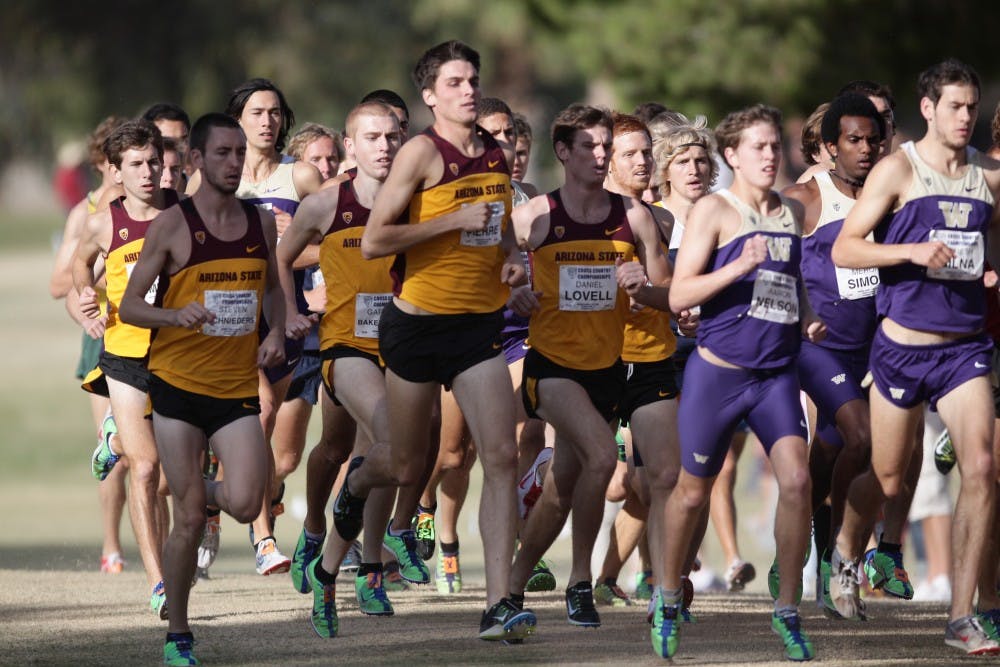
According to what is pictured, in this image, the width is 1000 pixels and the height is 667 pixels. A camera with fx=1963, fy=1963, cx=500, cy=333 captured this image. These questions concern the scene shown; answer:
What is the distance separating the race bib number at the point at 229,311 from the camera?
315 inches

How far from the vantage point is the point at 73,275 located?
10031 mm

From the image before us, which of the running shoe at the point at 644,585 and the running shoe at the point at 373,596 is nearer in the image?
the running shoe at the point at 373,596

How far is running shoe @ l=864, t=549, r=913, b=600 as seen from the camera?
899cm

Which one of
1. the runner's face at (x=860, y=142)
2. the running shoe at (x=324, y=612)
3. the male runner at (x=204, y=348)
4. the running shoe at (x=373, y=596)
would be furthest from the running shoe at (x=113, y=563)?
the runner's face at (x=860, y=142)

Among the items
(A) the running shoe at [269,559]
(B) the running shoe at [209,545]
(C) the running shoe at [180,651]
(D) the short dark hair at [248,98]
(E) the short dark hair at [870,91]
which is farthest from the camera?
(B) the running shoe at [209,545]

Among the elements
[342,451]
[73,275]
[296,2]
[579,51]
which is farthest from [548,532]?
[296,2]

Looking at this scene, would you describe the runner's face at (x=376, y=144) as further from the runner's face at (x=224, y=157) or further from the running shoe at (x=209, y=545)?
the running shoe at (x=209, y=545)

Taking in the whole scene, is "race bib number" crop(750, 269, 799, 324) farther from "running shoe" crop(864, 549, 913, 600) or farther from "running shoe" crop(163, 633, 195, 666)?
"running shoe" crop(163, 633, 195, 666)

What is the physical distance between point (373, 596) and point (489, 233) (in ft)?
6.69

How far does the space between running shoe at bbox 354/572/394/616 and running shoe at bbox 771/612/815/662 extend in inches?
86.5

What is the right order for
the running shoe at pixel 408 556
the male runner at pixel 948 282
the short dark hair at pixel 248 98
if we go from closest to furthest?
1. the male runner at pixel 948 282
2. the running shoe at pixel 408 556
3. the short dark hair at pixel 248 98

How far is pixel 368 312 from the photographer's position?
8.82 metres

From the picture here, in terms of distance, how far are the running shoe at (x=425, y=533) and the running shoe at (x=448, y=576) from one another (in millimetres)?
123

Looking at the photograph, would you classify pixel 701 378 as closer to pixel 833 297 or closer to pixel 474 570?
pixel 833 297
